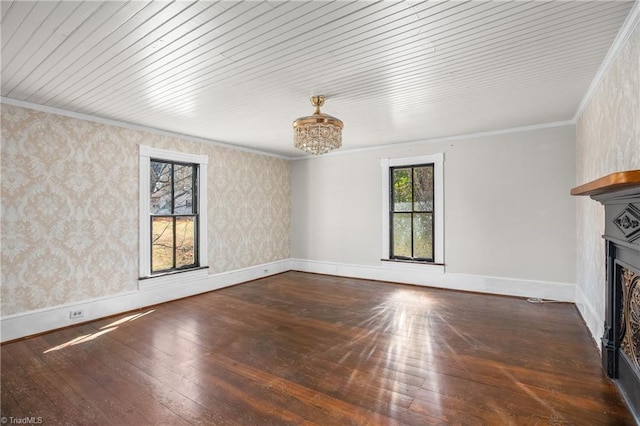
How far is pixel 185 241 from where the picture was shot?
16.6 feet

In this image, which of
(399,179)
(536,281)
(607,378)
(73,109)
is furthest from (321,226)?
(607,378)

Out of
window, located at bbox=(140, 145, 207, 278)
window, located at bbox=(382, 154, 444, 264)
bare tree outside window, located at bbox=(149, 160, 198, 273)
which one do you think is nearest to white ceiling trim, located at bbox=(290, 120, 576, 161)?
window, located at bbox=(382, 154, 444, 264)

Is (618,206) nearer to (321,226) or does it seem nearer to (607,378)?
(607,378)

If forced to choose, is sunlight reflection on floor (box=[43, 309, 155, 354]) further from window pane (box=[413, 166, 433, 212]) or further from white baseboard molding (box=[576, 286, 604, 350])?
white baseboard molding (box=[576, 286, 604, 350])

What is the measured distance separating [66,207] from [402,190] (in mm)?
5007

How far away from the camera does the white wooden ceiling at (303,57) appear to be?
1871mm

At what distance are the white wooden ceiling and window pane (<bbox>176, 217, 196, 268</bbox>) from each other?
1.69m

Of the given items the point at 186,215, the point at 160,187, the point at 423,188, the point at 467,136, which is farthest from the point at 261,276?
the point at 467,136

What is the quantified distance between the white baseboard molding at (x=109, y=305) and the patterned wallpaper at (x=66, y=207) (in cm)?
8

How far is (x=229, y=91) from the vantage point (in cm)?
316

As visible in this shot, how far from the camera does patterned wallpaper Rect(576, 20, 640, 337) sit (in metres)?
2.07

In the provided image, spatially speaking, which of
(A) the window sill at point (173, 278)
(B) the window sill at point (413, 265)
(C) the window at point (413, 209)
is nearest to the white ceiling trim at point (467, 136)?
(C) the window at point (413, 209)

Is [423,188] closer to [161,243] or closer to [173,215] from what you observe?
[173,215]

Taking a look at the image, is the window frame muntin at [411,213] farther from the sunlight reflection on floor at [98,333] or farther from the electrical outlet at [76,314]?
the electrical outlet at [76,314]
